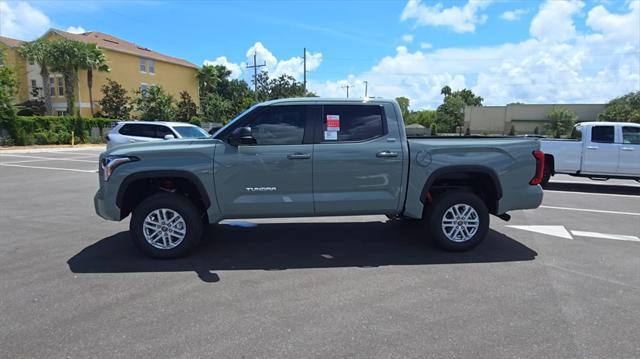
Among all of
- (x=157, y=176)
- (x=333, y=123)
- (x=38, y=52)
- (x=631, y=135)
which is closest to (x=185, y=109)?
(x=38, y=52)

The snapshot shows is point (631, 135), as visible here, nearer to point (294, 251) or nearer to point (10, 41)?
point (294, 251)

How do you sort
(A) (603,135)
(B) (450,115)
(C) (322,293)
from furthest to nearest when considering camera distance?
(B) (450,115), (A) (603,135), (C) (322,293)

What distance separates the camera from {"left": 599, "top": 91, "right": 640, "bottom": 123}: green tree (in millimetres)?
56112

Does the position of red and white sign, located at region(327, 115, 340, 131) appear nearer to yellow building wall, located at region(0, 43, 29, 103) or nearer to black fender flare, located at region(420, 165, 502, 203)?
black fender flare, located at region(420, 165, 502, 203)

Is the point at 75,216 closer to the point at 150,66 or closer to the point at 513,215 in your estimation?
the point at 513,215

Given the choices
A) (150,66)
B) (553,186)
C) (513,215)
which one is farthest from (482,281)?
(150,66)

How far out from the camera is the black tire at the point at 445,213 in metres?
5.71

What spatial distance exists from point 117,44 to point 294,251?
160 ft

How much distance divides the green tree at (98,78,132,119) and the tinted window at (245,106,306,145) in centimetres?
3980

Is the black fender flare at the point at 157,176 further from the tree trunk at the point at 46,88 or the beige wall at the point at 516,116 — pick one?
the beige wall at the point at 516,116

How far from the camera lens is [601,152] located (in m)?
11.8

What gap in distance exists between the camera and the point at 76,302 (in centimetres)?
426

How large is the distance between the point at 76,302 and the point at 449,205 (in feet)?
13.9

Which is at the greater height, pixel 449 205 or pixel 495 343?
pixel 449 205
